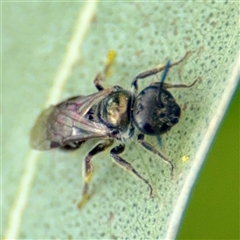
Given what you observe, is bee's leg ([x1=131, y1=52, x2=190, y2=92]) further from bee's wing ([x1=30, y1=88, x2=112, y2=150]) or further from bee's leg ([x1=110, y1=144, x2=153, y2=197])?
bee's leg ([x1=110, y1=144, x2=153, y2=197])

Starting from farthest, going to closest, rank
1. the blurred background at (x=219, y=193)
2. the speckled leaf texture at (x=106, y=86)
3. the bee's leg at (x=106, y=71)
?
the bee's leg at (x=106, y=71) < the blurred background at (x=219, y=193) < the speckled leaf texture at (x=106, y=86)

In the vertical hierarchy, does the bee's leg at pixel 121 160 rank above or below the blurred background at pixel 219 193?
above

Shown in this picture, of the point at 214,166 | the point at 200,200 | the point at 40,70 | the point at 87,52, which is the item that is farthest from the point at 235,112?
the point at 40,70

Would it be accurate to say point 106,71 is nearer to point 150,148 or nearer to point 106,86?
point 106,86

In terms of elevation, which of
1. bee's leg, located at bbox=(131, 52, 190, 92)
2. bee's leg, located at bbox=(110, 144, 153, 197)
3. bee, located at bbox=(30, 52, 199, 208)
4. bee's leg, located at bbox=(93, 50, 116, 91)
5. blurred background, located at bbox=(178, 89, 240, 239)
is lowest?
blurred background, located at bbox=(178, 89, 240, 239)

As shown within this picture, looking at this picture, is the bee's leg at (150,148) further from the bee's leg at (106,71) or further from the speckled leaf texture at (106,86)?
the bee's leg at (106,71)

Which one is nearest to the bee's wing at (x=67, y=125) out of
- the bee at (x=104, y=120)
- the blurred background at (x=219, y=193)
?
the bee at (x=104, y=120)

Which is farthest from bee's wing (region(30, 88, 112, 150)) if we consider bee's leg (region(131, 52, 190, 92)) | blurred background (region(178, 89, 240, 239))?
blurred background (region(178, 89, 240, 239))

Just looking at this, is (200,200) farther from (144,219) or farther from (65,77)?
(65,77)
